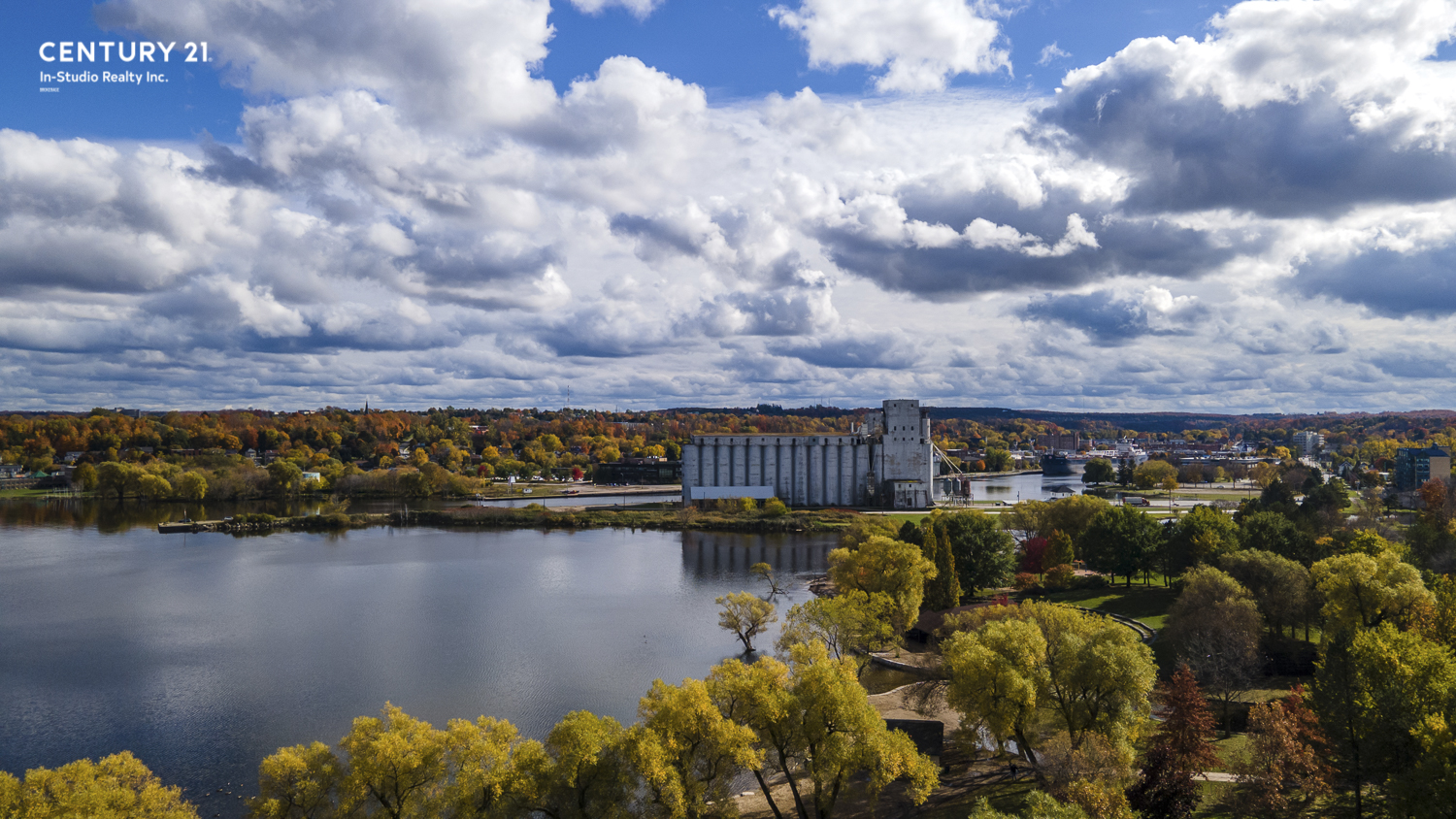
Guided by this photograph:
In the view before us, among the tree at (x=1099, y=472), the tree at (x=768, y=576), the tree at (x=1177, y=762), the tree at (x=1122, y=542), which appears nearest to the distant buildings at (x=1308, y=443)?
the tree at (x=1099, y=472)

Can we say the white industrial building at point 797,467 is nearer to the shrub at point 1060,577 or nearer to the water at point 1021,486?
the water at point 1021,486

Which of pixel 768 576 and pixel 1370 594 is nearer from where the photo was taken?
pixel 1370 594

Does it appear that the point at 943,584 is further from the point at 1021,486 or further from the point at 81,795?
the point at 1021,486

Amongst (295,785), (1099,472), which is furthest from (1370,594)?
(1099,472)

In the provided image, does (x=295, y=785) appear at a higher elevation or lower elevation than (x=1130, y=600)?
higher

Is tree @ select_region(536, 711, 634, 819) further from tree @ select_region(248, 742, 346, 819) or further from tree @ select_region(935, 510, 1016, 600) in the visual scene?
tree @ select_region(935, 510, 1016, 600)

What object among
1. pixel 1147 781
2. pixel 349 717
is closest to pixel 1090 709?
pixel 1147 781

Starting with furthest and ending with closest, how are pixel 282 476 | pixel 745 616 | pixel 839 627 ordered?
pixel 282 476 → pixel 745 616 → pixel 839 627

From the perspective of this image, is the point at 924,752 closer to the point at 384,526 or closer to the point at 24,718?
the point at 24,718
